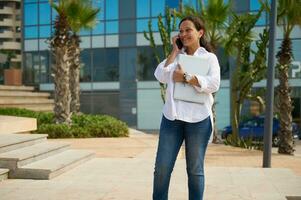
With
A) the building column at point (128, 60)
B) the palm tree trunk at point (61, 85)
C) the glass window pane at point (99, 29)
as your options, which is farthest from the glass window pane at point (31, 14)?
the palm tree trunk at point (61, 85)

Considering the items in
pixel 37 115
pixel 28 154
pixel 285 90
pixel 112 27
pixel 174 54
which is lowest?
pixel 37 115

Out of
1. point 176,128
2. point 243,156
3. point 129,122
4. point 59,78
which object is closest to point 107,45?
point 129,122

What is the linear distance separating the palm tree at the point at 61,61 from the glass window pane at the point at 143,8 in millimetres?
16914

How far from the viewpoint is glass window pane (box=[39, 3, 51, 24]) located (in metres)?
36.4

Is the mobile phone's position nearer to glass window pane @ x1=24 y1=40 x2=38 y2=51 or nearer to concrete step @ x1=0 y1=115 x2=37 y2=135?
concrete step @ x1=0 y1=115 x2=37 y2=135

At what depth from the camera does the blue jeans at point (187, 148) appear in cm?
384

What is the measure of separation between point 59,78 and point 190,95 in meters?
14.1

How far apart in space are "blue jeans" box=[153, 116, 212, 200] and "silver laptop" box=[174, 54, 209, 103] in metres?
0.19

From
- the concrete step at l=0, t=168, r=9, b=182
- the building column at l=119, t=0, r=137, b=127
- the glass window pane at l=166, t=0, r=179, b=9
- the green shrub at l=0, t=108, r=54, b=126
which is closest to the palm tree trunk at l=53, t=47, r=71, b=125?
the green shrub at l=0, t=108, r=54, b=126

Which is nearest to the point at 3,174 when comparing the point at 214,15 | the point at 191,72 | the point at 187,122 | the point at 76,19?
the point at 187,122

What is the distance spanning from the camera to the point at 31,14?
3712cm

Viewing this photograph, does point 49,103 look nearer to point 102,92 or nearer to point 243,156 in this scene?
point 102,92

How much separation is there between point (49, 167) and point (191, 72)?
3.82m

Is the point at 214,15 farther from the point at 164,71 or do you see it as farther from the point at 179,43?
the point at 164,71
